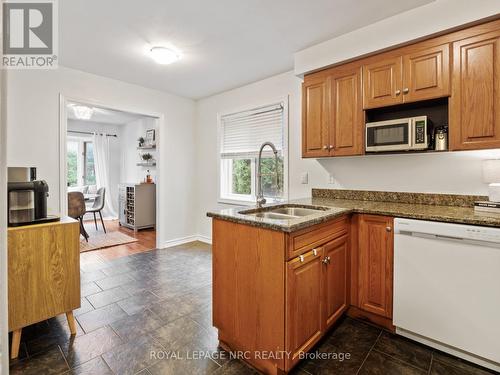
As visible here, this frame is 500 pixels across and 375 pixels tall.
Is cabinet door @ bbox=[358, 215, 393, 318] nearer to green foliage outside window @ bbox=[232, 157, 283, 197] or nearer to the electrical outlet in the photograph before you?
the electrical outlet

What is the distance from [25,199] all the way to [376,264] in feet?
8.73

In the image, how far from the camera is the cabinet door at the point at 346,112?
2.45m

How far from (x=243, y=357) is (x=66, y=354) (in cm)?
120

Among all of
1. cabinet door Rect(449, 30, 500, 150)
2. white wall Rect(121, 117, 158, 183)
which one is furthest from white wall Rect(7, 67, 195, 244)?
cabinet door Rect(449, 30, 500, 150)

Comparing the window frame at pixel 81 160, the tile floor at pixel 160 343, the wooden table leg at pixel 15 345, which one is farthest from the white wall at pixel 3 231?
the window frame at pixel 81 160

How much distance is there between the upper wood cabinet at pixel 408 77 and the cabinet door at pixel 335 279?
1.24m

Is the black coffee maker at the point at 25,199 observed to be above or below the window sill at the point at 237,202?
above

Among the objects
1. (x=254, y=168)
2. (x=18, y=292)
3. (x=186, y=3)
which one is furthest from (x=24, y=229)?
(x=254, y=168)

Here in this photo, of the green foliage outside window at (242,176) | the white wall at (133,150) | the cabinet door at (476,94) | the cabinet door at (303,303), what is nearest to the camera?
the cabinet door at (303,303)

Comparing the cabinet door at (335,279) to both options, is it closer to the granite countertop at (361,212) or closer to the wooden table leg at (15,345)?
the granite countertop at (361,212)

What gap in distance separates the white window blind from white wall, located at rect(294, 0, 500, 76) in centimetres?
86

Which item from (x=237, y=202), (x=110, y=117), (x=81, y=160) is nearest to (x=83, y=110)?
(x=110, y=117)

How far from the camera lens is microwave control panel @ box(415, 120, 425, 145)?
212 cm

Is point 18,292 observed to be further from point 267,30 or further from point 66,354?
point 267,30
